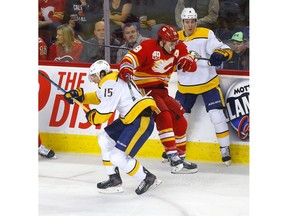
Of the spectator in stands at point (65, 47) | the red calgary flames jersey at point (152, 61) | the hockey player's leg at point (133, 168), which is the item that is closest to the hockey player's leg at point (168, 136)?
the red calgary flames jersey at point (152, 61)

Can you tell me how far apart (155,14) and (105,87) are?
4.66 ft

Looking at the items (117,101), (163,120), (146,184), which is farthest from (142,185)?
(163,120)

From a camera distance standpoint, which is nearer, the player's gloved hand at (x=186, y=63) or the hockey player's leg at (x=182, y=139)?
the player's gloved hand at (x=186, y=63)

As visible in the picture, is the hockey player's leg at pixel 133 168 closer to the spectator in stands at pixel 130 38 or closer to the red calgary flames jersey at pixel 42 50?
the spectator in stands at pixel 130 38

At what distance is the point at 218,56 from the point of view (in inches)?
186

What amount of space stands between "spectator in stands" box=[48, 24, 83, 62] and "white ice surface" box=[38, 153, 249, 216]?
75 centimetres

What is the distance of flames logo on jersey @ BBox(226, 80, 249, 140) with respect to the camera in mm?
4820

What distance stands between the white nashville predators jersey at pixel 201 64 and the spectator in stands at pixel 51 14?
107cm

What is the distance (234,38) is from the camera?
16.2 feet

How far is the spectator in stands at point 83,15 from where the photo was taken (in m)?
5.45
